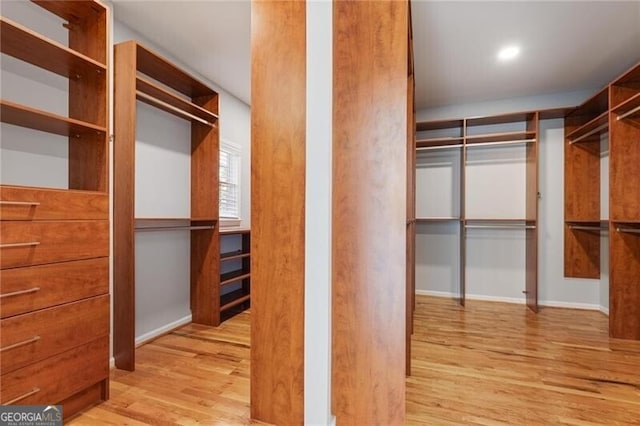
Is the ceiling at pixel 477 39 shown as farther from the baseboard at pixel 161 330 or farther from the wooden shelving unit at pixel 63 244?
the baseboard at pixel 161 330

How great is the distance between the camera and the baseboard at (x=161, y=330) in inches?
103

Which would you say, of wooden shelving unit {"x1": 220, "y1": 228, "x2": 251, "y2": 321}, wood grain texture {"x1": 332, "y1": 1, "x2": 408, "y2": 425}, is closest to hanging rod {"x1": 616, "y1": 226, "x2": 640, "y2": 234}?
wood grain texture {"x1": 332, "y1": 1, "x2": 408, "y2": 425}

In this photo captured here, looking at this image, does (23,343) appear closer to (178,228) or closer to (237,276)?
(178,228)

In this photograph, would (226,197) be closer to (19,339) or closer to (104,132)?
(104,132)

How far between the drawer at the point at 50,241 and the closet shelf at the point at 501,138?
3745mm

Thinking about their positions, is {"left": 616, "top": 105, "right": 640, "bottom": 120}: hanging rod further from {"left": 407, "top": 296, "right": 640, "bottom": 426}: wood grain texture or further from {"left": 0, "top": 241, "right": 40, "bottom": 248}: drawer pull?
{"left": 0, "top": 241, "right": 40, "bottom": 248}: drawer pull

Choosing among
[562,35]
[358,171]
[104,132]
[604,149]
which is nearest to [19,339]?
[104,132]

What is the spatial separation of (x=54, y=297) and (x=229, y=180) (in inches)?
97.5

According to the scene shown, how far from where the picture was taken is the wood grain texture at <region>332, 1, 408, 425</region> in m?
1.52

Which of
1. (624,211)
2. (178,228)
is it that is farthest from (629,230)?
(178,228)

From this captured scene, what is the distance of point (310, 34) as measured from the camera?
1.53m

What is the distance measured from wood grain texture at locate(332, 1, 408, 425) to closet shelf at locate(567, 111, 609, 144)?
8.71ft

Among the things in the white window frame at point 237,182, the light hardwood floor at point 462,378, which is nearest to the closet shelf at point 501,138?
the light hardwood floor at point 462,378

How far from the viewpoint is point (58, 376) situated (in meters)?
1.56
